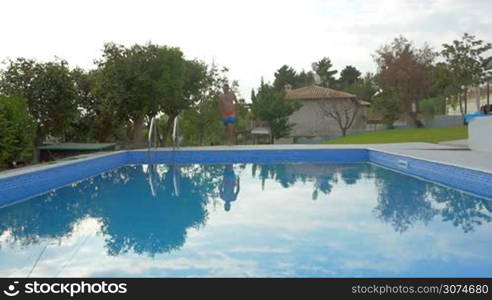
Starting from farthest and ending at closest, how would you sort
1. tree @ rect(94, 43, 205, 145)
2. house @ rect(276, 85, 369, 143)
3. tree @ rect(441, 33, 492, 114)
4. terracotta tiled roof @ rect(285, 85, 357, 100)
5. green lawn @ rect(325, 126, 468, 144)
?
terracotta tiled roof @ rect(285, 85, 357, 100) < house @ rect(276, 85, 369, 143) < tree @ rect(441, 33, 492, 114) < green lawn @ rect(325, 126, 468, 144) < tree @ rect(94, 43, 205, 145)

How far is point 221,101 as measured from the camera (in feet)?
51.2

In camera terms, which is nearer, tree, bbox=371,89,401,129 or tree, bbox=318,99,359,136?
tree, bbox=371,89,401,129

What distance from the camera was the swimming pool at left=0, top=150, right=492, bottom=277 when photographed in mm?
3762

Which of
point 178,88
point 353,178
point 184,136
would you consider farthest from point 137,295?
point 184,136

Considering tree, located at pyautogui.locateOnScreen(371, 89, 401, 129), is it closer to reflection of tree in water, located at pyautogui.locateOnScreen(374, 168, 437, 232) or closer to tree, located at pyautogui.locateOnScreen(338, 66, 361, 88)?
reflection of tree in water, located at pyautogui.locateOnScreen(374, 168, 437, 232)

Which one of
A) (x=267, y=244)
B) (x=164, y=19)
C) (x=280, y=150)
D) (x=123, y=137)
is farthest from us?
(x=123, y=137)

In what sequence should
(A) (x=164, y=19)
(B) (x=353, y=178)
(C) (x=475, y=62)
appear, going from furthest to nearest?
(C) (x=475, y=62) < (A) (x=164, y=19) < (B) (x=353, y=178)

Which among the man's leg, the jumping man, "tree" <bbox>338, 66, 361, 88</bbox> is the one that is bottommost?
the man's leg

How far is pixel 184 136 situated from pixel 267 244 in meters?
14.2

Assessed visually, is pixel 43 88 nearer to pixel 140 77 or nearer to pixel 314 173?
pixel 140 77

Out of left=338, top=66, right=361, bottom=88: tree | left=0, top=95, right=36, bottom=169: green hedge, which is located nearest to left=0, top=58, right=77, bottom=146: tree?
left=0, top=95, right=36, bottom=169: green hedge

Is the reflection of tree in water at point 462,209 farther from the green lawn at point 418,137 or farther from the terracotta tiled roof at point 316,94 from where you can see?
the terracotta tiled roof at point 316,94

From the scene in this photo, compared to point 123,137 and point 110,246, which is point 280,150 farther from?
point 110,246

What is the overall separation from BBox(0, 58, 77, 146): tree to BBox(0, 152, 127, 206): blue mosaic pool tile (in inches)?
75.7
